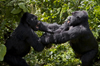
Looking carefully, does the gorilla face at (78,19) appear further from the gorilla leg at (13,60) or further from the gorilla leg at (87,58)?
the gorilla leg at (13,60)

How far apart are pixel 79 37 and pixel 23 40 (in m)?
0.97

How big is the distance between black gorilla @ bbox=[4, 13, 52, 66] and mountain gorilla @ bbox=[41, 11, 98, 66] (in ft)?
0.64

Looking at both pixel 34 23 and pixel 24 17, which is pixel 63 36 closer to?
pixel 34 23

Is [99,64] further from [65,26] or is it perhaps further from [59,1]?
[59,1]

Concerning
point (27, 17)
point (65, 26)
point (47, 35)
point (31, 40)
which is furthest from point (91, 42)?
point (27, 17)

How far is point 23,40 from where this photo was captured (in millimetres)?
2496

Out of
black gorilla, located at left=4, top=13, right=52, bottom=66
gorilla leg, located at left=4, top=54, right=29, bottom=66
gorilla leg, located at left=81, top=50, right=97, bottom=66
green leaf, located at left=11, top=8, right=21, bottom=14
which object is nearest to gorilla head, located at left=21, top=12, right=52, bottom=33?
black gorilla, located at left=4, top=13, right=52, bottom=66

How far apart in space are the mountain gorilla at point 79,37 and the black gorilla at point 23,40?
7.7 inches

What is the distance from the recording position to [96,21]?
9.32 ft

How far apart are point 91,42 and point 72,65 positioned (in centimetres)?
68

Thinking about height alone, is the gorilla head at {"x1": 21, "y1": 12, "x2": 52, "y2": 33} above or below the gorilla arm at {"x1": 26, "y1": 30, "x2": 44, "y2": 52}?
above

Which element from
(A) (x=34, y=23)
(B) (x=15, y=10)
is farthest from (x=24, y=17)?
(B) (x=15, y=10)

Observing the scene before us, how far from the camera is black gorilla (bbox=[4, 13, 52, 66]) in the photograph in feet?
7.90

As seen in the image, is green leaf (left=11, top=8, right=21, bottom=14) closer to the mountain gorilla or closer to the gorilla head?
the gorilla head
